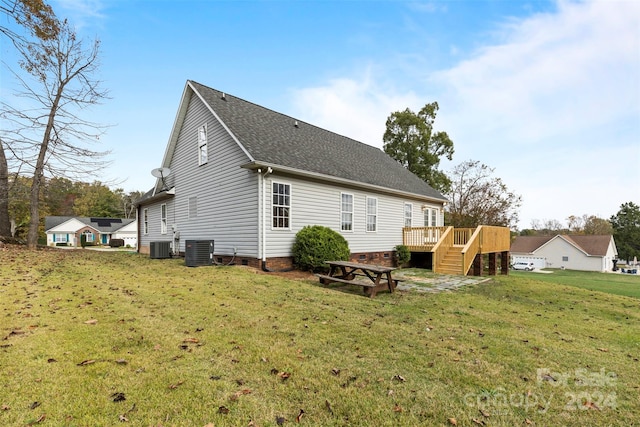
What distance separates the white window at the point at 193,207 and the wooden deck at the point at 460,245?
400 inches

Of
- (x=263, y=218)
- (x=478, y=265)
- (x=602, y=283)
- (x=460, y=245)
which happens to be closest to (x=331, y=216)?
(x=263, y=218)

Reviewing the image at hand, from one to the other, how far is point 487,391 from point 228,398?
2.39 metres

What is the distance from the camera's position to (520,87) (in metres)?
13.3

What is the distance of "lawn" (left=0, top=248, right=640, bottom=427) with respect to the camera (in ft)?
8.17

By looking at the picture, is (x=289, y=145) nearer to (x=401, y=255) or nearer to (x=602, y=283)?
(x=401, y=255)

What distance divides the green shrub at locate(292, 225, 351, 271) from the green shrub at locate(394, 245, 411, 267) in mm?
5032

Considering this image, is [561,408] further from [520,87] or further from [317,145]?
[520,87]

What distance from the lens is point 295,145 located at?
12867 mm

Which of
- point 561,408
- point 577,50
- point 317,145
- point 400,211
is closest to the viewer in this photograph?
point 561,408

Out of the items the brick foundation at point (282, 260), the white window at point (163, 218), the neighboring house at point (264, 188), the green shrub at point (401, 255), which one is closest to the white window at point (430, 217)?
the neighboring house at point (264, 188)

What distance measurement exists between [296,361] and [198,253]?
8.79 metres

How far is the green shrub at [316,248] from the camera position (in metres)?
10.3

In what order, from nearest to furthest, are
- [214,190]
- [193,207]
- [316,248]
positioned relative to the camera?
[316,248] → [214,190] → [193,207]

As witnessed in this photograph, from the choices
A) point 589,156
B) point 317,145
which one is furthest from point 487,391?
point 589,156
